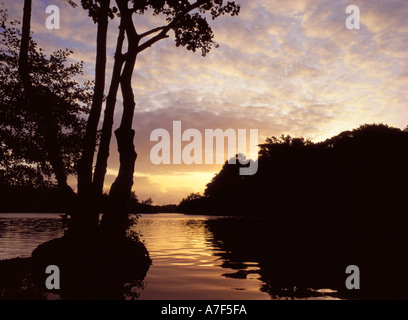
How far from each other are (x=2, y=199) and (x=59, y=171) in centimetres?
356

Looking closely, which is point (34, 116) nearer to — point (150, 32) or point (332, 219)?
point (150, 32)

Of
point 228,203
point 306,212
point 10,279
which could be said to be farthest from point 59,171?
point 228,203

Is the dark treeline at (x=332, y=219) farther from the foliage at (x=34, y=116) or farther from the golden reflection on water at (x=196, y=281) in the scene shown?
the foliage at (x=34, y=116)

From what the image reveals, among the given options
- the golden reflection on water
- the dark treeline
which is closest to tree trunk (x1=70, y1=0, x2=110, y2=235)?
the golden reflection on water

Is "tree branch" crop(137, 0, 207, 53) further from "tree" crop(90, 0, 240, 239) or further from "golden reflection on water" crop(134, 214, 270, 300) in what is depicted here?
"golden reflection on water" crop(134, 214, 270, 300)

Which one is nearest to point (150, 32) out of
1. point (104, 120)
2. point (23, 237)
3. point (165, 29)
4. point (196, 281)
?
point (165, 29)

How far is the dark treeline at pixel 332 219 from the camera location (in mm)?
14141

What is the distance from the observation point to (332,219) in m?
44.8

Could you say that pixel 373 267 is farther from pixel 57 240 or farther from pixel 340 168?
pixel 340 168

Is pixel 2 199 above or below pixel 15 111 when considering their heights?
below

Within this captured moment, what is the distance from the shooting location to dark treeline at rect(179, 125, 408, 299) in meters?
14.1

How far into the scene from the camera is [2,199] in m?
18.7

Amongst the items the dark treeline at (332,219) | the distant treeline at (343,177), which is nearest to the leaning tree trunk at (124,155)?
the dark treeline at (332,219)
